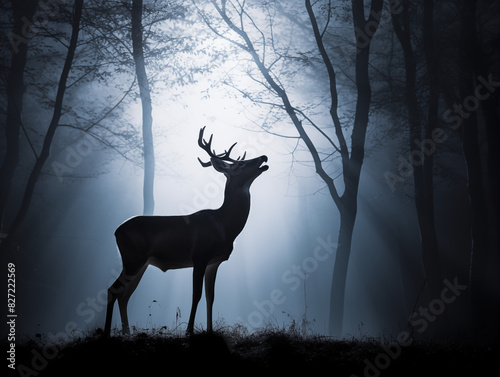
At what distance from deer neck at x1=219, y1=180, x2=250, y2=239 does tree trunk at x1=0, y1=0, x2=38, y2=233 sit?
21.9 feet

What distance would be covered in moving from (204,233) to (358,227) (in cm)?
1344

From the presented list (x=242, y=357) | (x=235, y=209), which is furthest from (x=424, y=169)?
(x=242, y=357)

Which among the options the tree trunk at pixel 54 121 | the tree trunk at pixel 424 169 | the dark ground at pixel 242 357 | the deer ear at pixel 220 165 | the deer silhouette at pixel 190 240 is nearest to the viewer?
the dark ground at pixel 242 357

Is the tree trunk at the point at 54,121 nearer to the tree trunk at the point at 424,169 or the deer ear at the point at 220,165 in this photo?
the deer ear at the point at 220,165

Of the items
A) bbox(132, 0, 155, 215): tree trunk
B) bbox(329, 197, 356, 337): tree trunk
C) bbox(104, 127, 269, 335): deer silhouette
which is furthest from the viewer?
bbox(132, 0, 155, 215): tree trunk

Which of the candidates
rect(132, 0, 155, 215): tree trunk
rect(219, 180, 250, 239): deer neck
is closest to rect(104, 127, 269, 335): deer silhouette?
rect(219, 180, 250, 239): deer neck

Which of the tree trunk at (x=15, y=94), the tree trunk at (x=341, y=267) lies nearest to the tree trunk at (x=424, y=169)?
the tree trunk at (x=341, y=267)

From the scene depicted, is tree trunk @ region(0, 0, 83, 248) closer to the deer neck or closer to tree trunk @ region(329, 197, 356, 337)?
the deer neck

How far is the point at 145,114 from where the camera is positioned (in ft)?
32.8

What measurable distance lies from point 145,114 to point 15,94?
3232 mm

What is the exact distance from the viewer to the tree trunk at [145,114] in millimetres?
9695

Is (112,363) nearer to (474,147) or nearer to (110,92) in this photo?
(474,147)

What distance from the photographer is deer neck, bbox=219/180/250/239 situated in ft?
19.2

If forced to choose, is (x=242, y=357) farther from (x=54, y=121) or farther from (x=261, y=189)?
(x=261, y=189)
